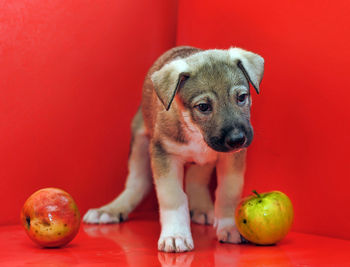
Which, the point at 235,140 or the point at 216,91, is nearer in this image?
the point at 235,140

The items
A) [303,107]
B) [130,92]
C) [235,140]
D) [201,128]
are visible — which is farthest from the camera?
[130,92]

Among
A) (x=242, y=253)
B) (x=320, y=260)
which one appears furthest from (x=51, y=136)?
(x=320, y=260)

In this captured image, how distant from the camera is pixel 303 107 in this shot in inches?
132

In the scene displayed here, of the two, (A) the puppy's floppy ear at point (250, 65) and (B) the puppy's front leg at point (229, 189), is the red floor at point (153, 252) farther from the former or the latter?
(A) the puppy's floppy ear at point (250, 65)

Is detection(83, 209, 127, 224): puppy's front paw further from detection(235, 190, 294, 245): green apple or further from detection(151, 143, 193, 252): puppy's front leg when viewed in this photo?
detection(235, 190, 294, 245): green apple

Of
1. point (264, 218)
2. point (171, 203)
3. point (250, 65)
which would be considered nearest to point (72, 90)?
point (171, 203)

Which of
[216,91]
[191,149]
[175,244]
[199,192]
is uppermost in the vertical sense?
[216,91]

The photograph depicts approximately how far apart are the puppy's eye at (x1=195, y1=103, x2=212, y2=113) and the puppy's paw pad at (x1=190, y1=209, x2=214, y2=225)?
1.13m

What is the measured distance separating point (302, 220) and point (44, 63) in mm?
1969

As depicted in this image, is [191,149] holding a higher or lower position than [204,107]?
lower

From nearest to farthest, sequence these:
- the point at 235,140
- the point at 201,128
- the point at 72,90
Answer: the point at 235,140 → the point at 201,128 → the point at 72,90

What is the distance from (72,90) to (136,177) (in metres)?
0.78

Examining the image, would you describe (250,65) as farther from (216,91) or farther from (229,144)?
(229,144)

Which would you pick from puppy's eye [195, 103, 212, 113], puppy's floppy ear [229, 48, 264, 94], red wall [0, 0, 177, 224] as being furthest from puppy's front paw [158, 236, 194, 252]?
red wall [0, 0, 177, 224]
